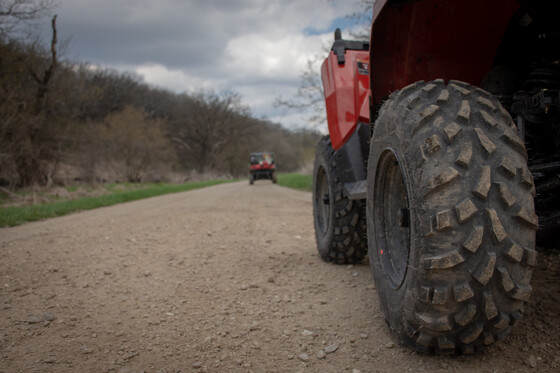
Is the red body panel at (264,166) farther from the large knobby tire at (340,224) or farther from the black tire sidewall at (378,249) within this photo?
Result: the black tire sidewall at (378,249)

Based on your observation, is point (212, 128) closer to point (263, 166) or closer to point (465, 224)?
point (263, 166)

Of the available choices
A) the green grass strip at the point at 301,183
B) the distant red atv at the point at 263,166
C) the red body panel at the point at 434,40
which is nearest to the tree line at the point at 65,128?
the green grass strip at the point at 301,183

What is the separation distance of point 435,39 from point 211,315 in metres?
2.24

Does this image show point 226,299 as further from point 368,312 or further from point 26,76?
point 26,76

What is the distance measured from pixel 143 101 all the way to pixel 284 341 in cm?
5344

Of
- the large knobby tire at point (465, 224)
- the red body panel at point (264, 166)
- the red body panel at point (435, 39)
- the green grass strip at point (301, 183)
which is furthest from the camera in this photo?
the red body panel at point (264, 166)

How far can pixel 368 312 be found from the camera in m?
2.58

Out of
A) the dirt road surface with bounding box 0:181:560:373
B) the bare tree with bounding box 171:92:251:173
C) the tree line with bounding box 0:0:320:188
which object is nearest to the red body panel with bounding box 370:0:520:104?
the dirt road surface with bounding box 0:181:560:373

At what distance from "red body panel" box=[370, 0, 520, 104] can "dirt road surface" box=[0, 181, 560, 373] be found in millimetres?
1514

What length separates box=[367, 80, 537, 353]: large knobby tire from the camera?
159 centimetres

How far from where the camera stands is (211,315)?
265 centimetres

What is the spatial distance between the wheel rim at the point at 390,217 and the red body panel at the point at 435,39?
0.69m

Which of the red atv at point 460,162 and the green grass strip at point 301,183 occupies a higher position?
the red atv at point 460,162

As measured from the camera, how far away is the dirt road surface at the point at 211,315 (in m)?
1.95
